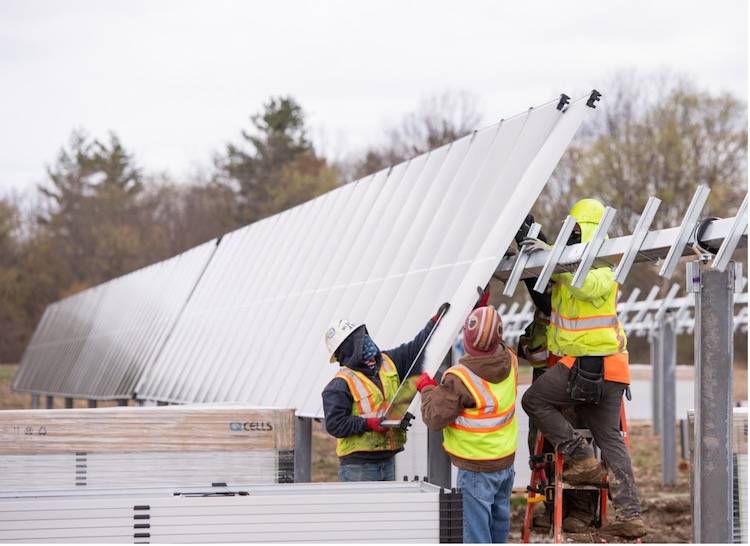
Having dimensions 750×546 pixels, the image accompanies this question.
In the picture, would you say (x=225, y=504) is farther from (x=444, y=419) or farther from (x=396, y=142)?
(x=396, y=142)

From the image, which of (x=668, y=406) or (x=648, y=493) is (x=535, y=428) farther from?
(x=668, y=406)

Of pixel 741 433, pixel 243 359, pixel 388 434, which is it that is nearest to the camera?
pixel 741 433

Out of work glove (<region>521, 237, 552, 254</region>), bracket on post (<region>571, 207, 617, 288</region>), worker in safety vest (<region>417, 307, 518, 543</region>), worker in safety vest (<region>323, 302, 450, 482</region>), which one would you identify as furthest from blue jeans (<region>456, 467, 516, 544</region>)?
work glove (<region>521, 237, 552, 254</region>)

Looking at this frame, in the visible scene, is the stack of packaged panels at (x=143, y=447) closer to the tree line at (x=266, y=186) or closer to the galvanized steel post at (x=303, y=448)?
the galvanized steel post at (x=303, y=448)

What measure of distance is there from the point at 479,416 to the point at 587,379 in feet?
3.05

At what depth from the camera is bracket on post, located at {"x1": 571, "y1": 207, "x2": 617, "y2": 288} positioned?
24.2 ft

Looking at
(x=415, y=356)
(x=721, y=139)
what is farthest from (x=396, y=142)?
(x=415, y=356)

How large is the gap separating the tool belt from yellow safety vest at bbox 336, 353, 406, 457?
1.26m

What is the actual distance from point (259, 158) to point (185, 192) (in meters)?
6.96

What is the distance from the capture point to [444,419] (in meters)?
7.05

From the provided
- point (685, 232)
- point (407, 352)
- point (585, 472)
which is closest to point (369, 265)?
point (407, 352)

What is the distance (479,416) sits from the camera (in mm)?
7180

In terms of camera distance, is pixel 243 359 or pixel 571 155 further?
pixel 571 155

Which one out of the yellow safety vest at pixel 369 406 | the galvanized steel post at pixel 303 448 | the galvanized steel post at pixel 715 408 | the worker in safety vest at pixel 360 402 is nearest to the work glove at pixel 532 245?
the worker in safety vest at pixel 360 402
